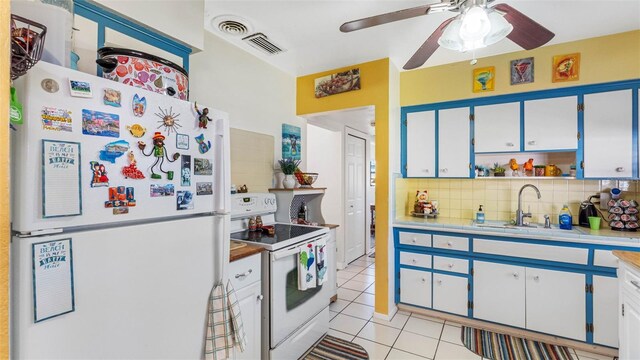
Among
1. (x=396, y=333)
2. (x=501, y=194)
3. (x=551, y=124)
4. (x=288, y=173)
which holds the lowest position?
(x=396, y=333)

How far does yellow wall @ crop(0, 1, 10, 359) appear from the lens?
48 cm

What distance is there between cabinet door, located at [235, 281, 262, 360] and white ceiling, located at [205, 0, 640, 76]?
1.91m

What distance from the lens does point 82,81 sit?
919 millimetres

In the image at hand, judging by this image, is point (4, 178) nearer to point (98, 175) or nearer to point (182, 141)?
point (98, 175)

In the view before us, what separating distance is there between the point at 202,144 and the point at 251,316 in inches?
45.3

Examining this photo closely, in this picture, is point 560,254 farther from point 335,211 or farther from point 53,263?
point 53,263

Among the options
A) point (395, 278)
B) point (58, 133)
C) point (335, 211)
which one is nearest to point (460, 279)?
point (395, 278)

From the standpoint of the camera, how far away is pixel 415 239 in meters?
2.91

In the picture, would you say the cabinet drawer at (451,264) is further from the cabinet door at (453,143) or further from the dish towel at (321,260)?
the dish towel at (321,260)

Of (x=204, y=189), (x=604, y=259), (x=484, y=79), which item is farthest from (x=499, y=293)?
(x=204, y=189)

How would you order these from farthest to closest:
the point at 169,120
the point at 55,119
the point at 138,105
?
the point at 169,120
the point at 138,105
the point at 55,119

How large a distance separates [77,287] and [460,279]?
9.33 ft

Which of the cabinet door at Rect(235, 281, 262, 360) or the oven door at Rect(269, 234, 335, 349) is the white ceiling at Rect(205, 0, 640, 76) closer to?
the oven door at Rect(269, 234, 335, 349)

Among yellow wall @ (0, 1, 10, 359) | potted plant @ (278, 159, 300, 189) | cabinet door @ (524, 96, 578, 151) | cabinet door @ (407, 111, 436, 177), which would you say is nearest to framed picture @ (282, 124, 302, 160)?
potted plant @ (278, 159, 300, 189)
